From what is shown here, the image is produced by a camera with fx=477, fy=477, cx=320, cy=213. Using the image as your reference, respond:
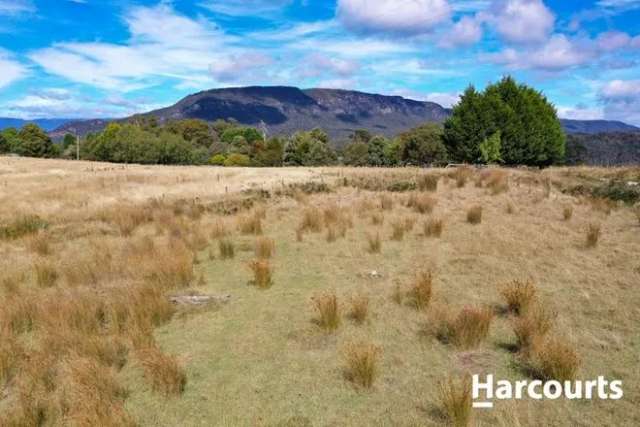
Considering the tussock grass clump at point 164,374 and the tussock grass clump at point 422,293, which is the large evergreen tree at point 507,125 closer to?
the tussock grass clump at point 422,293

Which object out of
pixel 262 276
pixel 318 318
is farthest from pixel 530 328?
pixel 262 276

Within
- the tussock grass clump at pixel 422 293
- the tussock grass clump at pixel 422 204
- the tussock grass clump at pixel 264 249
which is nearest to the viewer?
the tussock grass clump at pixel 422 293

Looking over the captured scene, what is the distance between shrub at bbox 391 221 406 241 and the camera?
1102 centimetres

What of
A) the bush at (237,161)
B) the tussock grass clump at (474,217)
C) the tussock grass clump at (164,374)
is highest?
the bush at (237,161)

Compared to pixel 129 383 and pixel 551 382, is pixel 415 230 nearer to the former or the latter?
pixel 551 382

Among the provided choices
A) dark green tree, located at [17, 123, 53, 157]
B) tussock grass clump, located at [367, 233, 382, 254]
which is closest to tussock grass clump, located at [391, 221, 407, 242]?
tussock grass clump, located at [367, 233, 382, 254]

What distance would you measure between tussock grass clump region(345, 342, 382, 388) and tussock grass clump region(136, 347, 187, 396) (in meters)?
1.76

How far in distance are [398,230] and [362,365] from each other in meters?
6.55

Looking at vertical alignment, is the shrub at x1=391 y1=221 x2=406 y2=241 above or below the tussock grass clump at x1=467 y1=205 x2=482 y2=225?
below

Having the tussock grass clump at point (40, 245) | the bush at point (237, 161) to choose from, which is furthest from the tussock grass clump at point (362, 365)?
the bush at point (237, 161)

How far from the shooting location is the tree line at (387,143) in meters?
43.4

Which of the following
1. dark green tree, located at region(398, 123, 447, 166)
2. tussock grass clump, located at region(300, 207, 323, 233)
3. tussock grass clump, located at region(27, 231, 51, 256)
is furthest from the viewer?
dark green tree, located at region(398, 123, 447, 166)

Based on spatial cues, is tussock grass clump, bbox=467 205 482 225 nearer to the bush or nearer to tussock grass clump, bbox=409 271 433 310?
tussock grass clump, bbox=409 271 433 310

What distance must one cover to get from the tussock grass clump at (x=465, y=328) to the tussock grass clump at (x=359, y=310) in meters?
0.92
